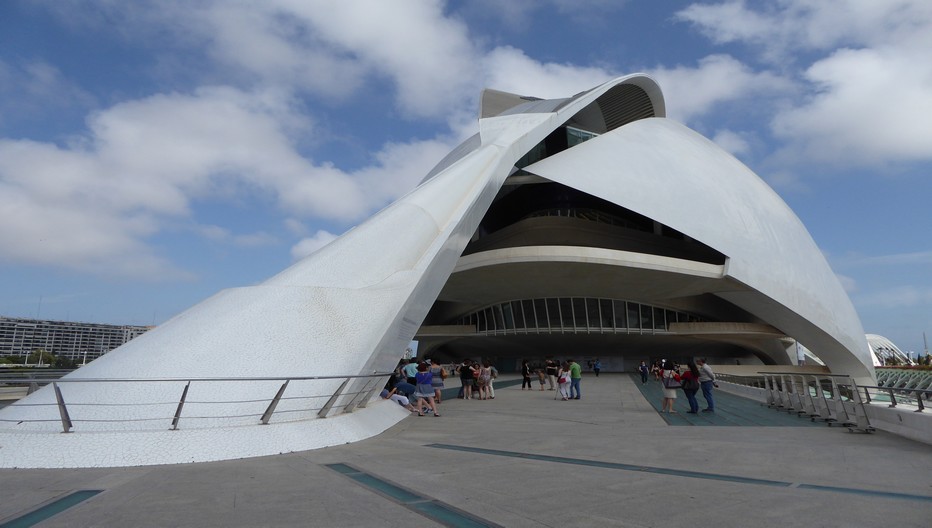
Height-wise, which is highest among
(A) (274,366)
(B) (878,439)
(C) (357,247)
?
(C) (357,247)

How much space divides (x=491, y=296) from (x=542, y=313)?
2916mm

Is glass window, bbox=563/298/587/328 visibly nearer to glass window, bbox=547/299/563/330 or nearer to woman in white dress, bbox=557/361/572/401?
glass window, bbox=547/299/563/330

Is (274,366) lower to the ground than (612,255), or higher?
lower

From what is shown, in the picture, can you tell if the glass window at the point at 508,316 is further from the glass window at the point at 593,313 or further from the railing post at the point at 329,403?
the railing post at the point at 329,403

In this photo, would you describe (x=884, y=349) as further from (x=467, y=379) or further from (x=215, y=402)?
(x=215, y=402)

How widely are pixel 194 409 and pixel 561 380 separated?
32.9ft

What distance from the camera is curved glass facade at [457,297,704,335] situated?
96.3ft

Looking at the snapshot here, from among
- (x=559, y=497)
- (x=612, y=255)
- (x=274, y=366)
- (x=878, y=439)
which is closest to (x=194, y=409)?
(x=274, y=366)

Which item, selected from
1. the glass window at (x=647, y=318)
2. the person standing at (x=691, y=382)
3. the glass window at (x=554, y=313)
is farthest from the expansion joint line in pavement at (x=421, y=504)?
the glass window at (x=647, y=318)

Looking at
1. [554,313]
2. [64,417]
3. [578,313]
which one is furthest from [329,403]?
[578,313]

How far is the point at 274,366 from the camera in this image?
6.94 m

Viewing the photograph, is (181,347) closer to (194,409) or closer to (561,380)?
(194,409)

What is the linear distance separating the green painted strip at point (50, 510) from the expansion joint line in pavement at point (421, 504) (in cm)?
188

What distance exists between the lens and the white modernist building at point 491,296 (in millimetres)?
6156
